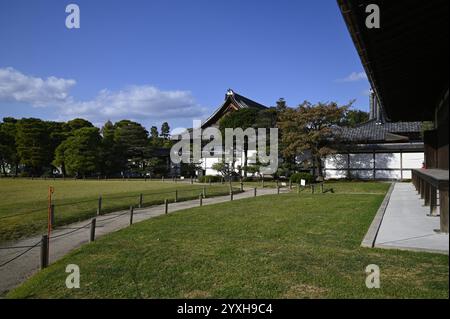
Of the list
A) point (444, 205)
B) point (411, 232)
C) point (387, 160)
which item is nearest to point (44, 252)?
point (444, 205)

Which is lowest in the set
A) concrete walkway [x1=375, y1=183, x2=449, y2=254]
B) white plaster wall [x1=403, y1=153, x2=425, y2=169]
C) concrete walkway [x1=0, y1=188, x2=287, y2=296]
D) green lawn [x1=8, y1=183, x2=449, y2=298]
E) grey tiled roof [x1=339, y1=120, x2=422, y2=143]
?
concrete walkway [x1=0, y1=188, x2=287, y2=296]

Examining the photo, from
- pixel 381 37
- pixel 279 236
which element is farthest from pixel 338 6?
pixel 279 236

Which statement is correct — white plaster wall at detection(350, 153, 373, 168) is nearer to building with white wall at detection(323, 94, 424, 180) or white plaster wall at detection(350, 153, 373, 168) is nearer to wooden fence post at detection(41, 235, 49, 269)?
building with white wall at detection(323, 94, 424, 180)

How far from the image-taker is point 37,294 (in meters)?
5.25

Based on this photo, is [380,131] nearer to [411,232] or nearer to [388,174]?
[388,174]

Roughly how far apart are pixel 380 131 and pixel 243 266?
30.6m

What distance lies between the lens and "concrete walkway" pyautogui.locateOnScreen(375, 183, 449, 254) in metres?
6.50

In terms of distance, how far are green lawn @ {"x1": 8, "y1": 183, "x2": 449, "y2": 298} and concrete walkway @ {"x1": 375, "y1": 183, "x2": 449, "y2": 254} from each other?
438 millimetres

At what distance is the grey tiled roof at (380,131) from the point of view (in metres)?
31.1

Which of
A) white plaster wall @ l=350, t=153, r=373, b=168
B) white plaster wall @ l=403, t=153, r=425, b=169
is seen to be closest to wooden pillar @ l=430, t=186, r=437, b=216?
white plaster wall @ l=403, t=153, r=425, b=169

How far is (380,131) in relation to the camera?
32969mm

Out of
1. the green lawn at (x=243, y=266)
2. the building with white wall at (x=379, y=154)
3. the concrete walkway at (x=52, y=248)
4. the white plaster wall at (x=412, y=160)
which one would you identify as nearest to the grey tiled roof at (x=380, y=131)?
the building with white wall at (x=379, y=154)
